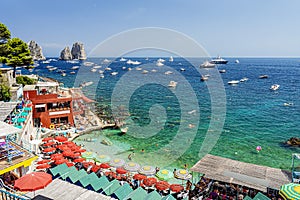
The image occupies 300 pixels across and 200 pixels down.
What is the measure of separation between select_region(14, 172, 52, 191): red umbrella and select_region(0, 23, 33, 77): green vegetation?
2312 cm

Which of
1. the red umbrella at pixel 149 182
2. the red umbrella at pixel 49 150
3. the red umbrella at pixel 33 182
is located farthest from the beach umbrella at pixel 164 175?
the red umbrella at pixel 49 150

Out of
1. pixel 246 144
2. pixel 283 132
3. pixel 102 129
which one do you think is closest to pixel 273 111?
pixel 283 132

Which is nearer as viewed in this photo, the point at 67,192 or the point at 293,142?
the point at 67,192

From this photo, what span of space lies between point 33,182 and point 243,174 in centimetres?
1047

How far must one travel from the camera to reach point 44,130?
23.8 metres

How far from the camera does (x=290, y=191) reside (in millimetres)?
11039

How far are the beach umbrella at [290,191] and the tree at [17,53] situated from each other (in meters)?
30.0

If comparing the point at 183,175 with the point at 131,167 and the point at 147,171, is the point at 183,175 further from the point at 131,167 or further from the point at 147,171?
the point at 131,167

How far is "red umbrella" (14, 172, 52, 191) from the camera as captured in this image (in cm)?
909

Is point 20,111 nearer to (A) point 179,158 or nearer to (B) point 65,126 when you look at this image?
(B) point 65,126

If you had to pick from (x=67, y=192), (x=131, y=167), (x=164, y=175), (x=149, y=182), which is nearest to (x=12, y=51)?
(x=131, y=167)

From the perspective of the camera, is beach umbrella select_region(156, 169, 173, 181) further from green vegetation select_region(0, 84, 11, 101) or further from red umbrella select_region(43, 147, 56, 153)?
green vegetation select_region(0, 84, 11, 101)

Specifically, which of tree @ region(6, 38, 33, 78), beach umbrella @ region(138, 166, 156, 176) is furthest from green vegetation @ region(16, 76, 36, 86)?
beach umbrella @ region(138, 166, 156, 176)

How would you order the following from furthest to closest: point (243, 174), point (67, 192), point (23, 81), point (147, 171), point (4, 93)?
point (23, 81) < point (4, 93) < point (147, 171) < point (243, 174) < point (67, 192)
